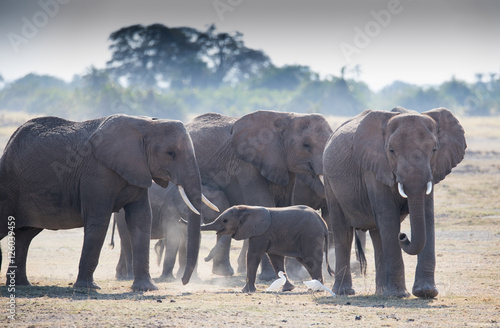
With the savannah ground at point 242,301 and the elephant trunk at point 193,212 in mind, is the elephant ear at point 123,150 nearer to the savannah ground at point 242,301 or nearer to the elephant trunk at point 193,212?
the elephant trunk at point 193,212

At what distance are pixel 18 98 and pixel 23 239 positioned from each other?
2552 inches

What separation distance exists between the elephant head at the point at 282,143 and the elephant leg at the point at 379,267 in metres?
2.56

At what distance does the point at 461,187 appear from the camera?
2561cm

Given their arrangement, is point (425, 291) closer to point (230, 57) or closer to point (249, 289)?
point (249, 289)

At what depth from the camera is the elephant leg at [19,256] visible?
12016 millimetres

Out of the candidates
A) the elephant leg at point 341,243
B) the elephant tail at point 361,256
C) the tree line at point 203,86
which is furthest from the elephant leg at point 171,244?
the tree line at point 203,86

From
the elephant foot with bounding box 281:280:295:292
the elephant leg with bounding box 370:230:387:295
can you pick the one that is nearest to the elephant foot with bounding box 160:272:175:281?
the elephant foot with bounding box 281:280:295:292

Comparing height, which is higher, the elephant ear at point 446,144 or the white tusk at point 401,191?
the elephant ear at point 446,144

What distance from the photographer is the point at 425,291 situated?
34.0 feet

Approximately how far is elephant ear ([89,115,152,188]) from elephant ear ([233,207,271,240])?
133cm

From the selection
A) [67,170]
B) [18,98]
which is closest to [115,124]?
[67,170]

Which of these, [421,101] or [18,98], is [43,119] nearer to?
[18,98]

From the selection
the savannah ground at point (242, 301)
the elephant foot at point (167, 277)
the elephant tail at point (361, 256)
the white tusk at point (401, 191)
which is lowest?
the savannah ground at point (242, 301)

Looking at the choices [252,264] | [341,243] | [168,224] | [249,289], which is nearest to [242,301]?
[249,289]
